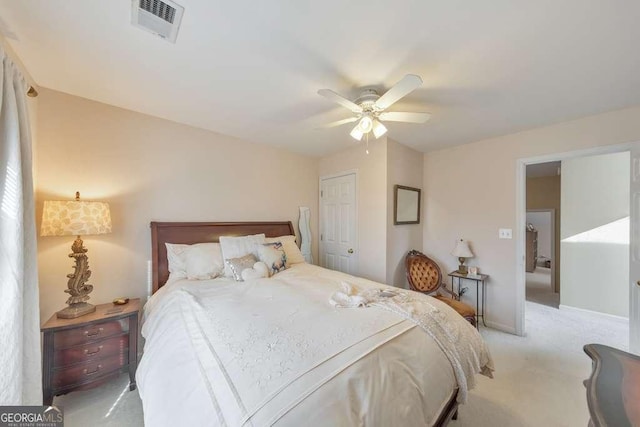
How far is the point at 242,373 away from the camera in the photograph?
0.96 m

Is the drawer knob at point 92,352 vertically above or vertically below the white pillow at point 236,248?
below

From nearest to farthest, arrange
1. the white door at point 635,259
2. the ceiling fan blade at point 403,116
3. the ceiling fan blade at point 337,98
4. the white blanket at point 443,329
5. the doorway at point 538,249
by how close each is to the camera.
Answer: the white blanket at point 443,329
the ceiling fan blade at point 337,98
the ceiling fan blade at point 403,116
the white door at point 635,259
the doorway at point 538,249

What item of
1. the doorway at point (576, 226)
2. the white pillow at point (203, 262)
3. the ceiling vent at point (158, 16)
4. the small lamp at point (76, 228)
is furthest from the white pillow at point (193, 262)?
the doorway at point (576, 226)

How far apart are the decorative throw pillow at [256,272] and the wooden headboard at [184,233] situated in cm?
75

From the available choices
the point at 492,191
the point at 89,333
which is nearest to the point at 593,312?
the point at 492,191

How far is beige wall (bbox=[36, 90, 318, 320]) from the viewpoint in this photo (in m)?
2.02

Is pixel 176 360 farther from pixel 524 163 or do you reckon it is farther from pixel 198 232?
pixel 524 163

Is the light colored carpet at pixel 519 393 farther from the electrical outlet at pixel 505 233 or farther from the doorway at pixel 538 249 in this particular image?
the doorway at pixel 538 249

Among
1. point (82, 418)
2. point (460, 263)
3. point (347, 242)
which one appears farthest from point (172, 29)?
point (460, 263)

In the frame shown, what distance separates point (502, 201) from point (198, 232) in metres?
3.69

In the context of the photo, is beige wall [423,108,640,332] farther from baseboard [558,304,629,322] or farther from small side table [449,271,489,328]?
baseboard [558,304,629,322]

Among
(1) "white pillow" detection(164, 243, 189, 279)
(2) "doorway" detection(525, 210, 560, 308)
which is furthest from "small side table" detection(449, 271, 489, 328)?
(1) "white pillow" detection(164, 243, 189, 279)

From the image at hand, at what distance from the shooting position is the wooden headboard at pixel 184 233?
2406 millimetres

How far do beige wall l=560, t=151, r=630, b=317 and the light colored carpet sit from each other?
66 cm
